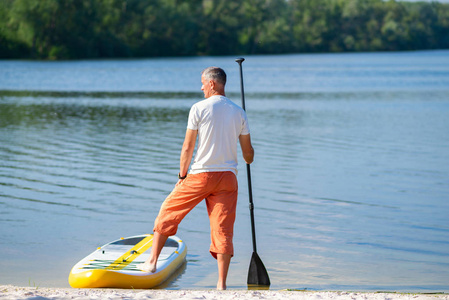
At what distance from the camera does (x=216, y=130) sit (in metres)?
5.41

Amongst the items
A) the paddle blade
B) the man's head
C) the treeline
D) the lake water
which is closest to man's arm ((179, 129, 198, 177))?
the man's head

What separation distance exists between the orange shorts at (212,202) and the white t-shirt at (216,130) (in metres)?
0.08

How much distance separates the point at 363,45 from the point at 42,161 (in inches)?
4549

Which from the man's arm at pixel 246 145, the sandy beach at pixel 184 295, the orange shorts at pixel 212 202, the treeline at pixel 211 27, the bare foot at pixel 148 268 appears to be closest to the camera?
the sandy beach at pixel 184 295

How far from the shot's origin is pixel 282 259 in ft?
24.2

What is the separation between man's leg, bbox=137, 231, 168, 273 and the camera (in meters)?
5.72

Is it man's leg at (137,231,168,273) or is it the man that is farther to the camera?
man's leg at (137,231,168,273)

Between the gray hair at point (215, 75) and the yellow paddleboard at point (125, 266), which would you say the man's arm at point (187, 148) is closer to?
the gray hair at point (215, 75)

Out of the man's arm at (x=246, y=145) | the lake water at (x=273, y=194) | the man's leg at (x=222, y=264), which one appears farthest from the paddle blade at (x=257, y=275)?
the man's arm at (x=246, y=145)

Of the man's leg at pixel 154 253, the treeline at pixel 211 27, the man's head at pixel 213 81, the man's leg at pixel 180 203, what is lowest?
the man's leg at pixel 154 253

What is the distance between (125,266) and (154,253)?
1.31 feet

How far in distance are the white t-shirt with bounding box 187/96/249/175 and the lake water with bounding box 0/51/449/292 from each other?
4.85 feet

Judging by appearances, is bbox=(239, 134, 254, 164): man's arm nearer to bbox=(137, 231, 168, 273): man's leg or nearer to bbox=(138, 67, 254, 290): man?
bbox=(138, 67, 254, 290): man

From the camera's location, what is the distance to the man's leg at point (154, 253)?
572 centimetres
